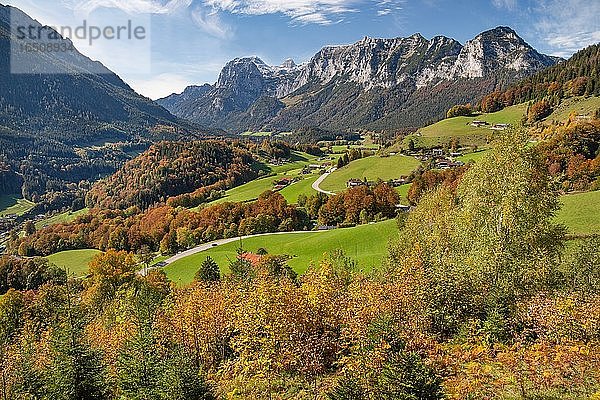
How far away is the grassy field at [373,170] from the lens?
125 meters

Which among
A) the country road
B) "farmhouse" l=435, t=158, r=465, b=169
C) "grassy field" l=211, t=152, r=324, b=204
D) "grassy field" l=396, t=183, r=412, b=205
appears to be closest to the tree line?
"grassy field" l=396, t=183, r=412, b=205

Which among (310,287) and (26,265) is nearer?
(310,287)

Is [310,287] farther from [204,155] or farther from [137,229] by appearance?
[204,155]

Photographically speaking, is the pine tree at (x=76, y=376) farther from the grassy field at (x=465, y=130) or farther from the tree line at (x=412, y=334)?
the grassy field at (x=465, y=130)

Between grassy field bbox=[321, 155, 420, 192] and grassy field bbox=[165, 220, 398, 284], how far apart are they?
44.4 metres

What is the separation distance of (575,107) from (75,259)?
154 metres

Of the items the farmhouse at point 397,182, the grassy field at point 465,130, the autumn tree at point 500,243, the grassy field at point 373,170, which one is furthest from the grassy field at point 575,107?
the autumn tree at point 500,243

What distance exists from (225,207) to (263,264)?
58.7m

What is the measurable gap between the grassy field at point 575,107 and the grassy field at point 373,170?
46806mm

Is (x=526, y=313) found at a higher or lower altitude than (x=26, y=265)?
higher

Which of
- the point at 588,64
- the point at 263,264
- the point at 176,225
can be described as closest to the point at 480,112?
the point at 588,64

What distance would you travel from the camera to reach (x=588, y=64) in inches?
6009

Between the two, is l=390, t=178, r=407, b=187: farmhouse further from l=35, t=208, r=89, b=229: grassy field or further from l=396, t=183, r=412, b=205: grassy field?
l=35, t=208, r=89, b=229: grassy field

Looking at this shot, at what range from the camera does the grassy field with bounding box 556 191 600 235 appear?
145 ft
